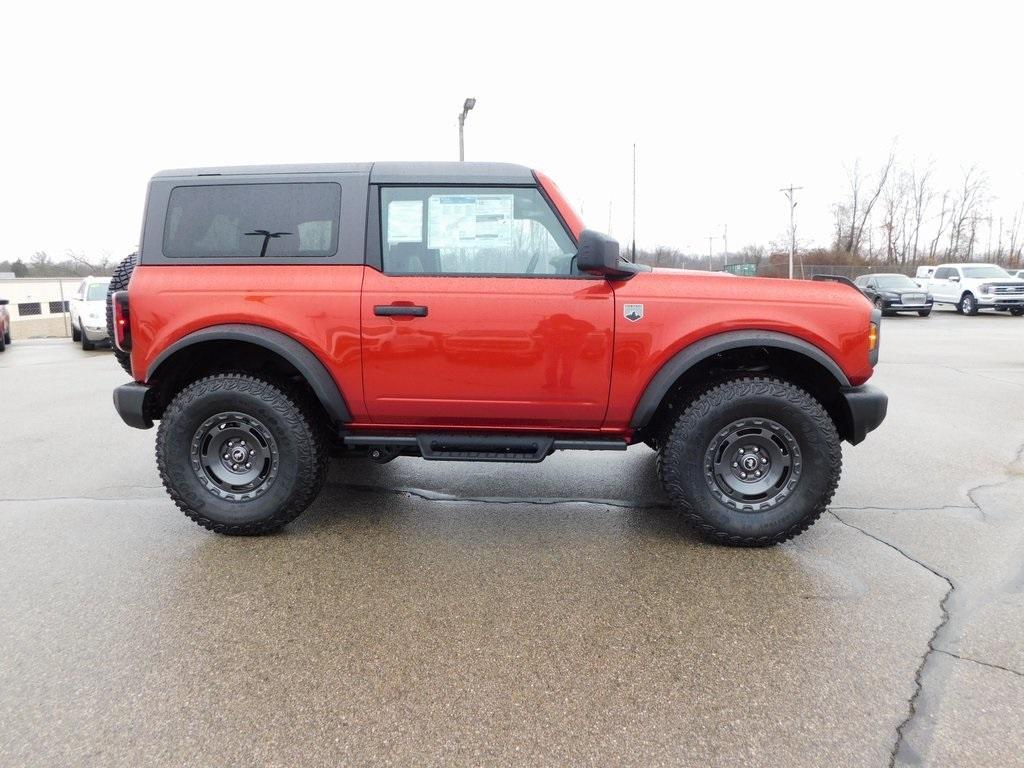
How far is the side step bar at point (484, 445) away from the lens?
3.66 m

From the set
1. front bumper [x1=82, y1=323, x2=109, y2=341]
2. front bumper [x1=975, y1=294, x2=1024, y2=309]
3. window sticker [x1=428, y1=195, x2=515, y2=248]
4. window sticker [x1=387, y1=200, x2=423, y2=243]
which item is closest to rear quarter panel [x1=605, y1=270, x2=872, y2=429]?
window sticker [x1=428, y1=195, x2=515, y2=248]

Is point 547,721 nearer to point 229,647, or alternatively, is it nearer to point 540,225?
point 229,647

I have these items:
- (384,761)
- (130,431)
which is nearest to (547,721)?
(384,761)

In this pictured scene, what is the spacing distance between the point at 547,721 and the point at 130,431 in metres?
5.78

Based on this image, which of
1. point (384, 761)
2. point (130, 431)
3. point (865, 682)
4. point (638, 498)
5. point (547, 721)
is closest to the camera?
point (384, 761)

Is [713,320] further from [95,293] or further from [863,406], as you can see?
[95,293]

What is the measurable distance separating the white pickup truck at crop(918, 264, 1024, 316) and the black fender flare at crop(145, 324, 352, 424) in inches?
1025

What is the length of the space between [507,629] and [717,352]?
175cm

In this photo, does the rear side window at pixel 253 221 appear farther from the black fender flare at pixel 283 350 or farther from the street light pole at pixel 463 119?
the street light pole at pixel 463 119

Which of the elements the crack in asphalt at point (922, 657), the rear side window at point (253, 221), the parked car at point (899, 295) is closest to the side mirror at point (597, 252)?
the rear side window at point (253, 221)

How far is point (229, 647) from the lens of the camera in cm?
264

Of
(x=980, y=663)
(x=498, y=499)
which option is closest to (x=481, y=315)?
(x=498, y=499)

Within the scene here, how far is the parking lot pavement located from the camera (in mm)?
2113

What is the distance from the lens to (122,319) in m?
3.71
